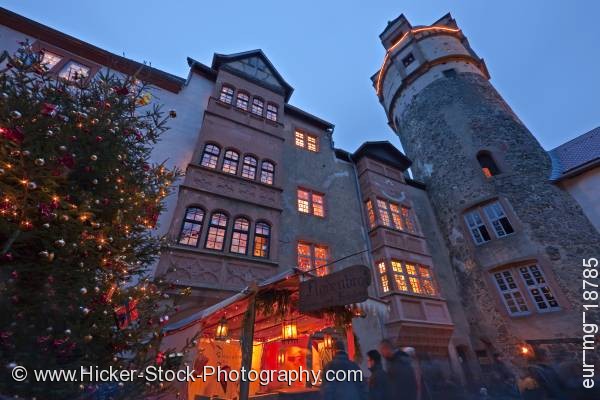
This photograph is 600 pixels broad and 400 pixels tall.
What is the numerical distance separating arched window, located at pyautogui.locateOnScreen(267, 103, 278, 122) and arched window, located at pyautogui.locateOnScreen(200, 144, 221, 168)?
3.83 metres

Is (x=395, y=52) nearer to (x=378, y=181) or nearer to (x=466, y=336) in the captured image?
(x=378, y=181)

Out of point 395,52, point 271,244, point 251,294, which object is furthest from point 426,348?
point 395,52

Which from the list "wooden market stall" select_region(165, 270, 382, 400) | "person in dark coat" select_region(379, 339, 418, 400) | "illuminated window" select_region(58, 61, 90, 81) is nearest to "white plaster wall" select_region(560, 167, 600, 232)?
"wooden market stall" select_region(165, 270, 382, 400)

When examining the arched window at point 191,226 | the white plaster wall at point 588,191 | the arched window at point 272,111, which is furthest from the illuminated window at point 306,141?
the white plaster wall at point 588,191

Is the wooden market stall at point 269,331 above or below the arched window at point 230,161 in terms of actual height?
below

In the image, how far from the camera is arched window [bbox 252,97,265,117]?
13781mm

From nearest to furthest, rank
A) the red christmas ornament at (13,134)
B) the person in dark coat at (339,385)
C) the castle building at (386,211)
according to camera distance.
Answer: the red christmas ornament at (13,134)
the person in dark coat at (339,385)
the castle building at (386,211)

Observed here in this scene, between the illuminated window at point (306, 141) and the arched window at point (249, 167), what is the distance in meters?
3.40

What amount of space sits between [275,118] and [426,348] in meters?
12.5

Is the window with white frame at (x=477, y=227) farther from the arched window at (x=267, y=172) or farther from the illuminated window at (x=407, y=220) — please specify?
the arched window at (x=267, y=172)

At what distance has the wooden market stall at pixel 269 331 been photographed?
5625 mm

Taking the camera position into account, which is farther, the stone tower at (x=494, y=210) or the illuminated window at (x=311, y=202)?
the illuminated window at (x=311, y=202)

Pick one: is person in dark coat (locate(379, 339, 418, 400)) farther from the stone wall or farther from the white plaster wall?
the white plaster wall

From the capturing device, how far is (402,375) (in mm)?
4629
